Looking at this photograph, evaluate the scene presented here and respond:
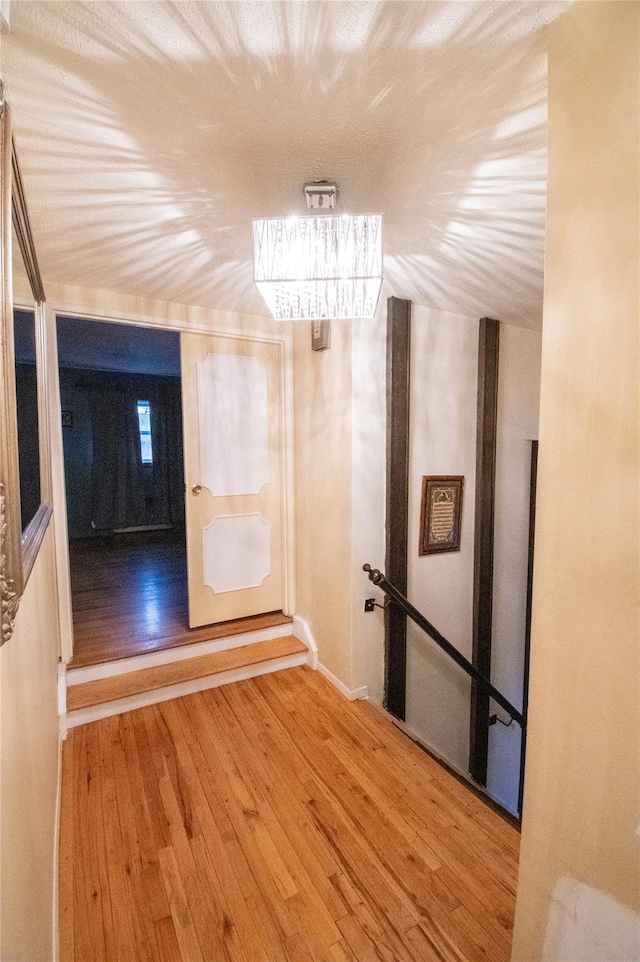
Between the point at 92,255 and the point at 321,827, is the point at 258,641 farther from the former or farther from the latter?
the point at 92,255

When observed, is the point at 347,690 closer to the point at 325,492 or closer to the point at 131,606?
the point at 325,492

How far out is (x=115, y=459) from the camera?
5746mm

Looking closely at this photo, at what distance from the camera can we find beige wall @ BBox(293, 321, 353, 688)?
2.33 meters

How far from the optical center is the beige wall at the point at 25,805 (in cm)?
63

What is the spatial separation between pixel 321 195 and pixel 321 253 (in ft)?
0.94

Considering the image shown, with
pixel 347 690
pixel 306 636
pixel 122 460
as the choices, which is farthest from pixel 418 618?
pixel 122 460

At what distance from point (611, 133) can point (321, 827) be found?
2268mm

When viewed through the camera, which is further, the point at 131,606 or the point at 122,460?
the point at 122,460

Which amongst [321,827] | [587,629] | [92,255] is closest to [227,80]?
[92,255]

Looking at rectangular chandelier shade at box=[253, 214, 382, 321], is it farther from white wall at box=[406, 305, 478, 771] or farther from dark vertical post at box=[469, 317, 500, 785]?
dark vertical post at box=[469, 317, 500, 785]

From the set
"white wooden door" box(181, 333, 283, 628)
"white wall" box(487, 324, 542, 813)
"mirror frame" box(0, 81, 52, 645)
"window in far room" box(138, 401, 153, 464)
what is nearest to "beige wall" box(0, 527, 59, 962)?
"mirror frame" box(0, 81, 52, 645)

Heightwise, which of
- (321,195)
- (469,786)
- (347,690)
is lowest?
(469,786)

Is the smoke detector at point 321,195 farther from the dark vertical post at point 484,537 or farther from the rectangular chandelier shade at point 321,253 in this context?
the dark vertical post at point 484,537

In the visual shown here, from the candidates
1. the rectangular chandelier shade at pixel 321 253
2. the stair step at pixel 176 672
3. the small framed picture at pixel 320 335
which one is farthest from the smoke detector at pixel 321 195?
the stair step at pixel 176 672
